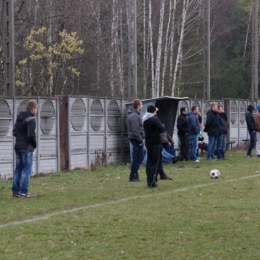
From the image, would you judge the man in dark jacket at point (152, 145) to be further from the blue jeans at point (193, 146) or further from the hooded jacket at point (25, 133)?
the blue jeans at point (193, 146)

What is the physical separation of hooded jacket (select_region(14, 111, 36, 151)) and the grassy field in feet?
3.33

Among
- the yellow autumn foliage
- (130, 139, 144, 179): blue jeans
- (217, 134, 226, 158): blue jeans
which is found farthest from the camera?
the yellow autumn foliage

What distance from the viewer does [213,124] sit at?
85.0ft

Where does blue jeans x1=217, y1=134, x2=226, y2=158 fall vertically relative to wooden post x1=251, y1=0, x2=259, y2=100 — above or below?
below

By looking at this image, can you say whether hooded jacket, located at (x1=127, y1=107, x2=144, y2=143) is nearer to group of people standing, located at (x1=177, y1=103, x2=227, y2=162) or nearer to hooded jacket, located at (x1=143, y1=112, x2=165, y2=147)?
hooded jacket, located at (x1=143, y1=112, x2=165, y2=147)

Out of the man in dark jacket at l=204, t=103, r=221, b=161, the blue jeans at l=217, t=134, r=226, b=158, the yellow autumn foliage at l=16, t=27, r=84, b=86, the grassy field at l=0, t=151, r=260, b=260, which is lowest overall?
the grassy field at l=0, t=151, r=260, b=260

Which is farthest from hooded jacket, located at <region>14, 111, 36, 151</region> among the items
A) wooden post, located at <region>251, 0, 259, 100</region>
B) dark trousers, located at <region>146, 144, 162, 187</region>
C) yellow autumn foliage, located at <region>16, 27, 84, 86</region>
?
wooden post, located at <region>251, 0, 259, 100</region>

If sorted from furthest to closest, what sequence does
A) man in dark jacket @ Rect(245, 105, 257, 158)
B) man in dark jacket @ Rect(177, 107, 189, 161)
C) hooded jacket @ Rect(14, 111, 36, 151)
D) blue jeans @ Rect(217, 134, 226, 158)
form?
man in dark jacket @ Rect(245, 105, 257, 158) < blue jeans @ Rect(217, 134, 226, 158) < man in dark jacket @ Rect(177, 107, 189, 161) < hooded jacket @ Rect(14, 111, 36, 151)

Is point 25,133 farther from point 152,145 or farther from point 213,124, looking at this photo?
point 213,124

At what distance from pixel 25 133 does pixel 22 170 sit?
2.39 ft

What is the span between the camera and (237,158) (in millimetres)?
27375

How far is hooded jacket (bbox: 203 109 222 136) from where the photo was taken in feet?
85.0

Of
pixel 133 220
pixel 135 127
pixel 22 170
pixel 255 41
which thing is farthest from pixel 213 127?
pixel 133 220

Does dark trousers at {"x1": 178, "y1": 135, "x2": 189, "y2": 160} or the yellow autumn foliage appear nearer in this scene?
dark trousers at {"x1": 178, "y1": 135, "x2": 189, "y2": 160}
